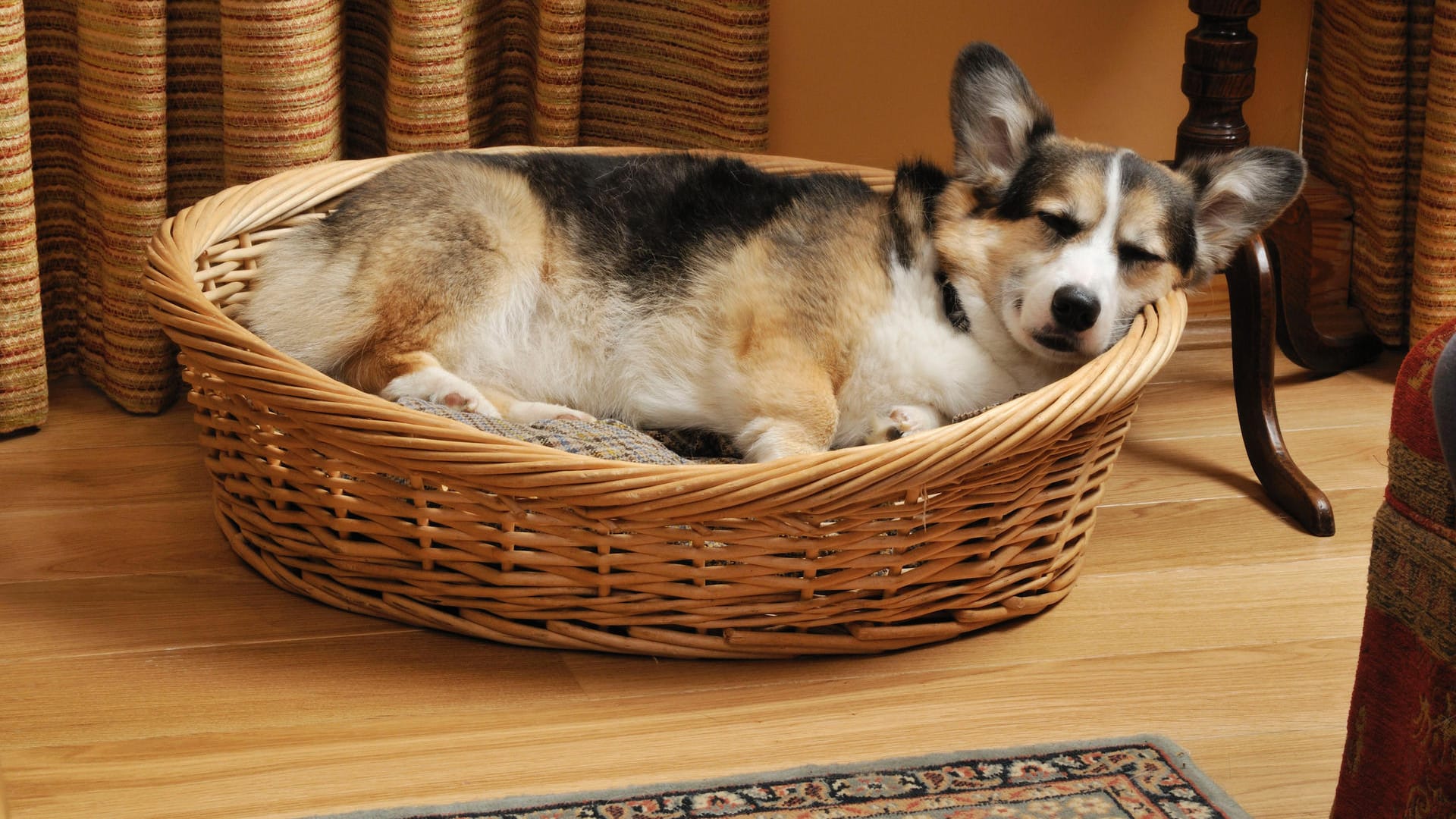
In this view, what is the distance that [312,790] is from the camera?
140 centimetres

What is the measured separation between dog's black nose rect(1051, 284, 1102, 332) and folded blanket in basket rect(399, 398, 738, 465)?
53cm

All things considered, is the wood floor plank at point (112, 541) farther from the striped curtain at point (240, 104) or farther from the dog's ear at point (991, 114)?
the dog's ear at point (991, 114)

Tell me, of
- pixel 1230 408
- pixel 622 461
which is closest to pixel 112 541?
pixel 622 461

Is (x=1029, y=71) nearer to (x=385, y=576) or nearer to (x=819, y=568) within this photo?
(x=819, y=568)

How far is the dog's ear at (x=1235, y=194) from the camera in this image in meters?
1.95

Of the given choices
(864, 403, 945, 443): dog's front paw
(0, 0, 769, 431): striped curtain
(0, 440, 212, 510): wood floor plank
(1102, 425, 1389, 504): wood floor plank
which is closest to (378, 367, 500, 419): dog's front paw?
(0, 440, 212, 510): wood floor plank

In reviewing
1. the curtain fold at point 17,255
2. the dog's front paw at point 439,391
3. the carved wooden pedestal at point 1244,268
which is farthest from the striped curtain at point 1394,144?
the curtain fold at point 17,255

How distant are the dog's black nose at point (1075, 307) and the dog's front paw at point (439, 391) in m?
0.83

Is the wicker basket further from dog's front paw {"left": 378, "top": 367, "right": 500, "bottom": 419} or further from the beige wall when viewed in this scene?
the beige wall

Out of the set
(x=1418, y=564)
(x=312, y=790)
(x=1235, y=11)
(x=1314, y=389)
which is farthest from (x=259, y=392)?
(x=1314, y=389)

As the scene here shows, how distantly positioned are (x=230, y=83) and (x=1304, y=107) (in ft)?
8.31

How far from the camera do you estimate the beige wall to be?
306 centimetres

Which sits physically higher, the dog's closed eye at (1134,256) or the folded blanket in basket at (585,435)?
the dog's closed eye at (1134,256)

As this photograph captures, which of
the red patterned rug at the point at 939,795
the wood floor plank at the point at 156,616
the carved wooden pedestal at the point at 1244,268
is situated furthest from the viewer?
the carved wooden pedestal at the point at 1244,268
